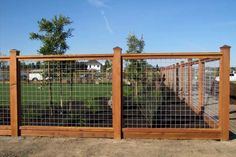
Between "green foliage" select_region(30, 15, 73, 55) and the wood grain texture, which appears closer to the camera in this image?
the wood grain texture

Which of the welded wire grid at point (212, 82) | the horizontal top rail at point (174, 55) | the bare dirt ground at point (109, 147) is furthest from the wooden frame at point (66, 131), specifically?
the welded wire grid at point (212, 82)

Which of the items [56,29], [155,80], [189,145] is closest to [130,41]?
[56,29]

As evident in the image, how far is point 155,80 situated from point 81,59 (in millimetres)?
3087

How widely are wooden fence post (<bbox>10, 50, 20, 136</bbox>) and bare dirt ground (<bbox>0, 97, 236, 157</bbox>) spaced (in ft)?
1.19

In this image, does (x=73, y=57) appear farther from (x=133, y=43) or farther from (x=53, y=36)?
(x=133, y=43)

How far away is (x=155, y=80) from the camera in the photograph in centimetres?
902

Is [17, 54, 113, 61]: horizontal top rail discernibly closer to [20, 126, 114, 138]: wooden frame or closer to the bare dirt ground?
[20, 126, 114, 138]: wooden frame

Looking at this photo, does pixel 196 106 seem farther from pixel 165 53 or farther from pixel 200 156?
pixel 200 156

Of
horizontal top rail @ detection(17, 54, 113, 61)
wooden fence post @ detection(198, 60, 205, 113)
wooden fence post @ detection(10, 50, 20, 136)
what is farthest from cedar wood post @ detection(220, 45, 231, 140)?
wooden fence post @ detection(10, 50, 20, 136)

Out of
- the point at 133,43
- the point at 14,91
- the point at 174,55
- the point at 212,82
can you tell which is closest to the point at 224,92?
the point at 212,82

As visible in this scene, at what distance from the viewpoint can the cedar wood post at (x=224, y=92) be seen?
20.7 feet

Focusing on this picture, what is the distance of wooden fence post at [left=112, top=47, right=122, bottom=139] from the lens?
6566 mm

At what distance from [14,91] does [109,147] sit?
9.03 ft

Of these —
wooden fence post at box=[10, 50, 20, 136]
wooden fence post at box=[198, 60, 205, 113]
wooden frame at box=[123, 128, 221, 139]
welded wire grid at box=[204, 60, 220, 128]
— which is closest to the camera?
wooden frame at box=[123, 128, 221, 139]
